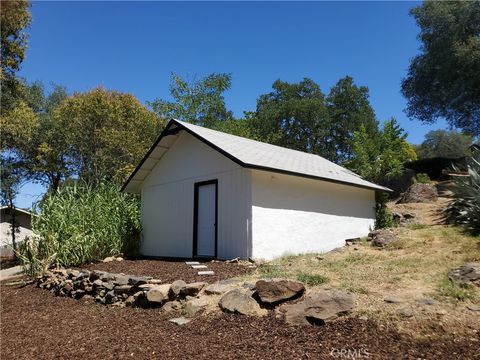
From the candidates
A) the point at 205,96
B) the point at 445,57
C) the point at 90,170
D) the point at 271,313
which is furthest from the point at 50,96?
the point at 271,313

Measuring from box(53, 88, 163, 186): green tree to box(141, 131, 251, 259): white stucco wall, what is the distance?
7.00m

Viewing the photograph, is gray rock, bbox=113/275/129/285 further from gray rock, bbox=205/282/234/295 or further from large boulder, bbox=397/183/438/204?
large boulder, bbox=397/183/438/204

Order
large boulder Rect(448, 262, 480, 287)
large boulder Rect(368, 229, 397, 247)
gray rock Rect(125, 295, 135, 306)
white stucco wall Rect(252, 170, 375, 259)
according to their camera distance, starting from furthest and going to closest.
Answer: white stucco wall Rect(252, 170, 375, 259), large boulder Rect(368, 229, 397, 247), gray rock Rect(125, 295, 135, 306), large boulder Rect(448, 262, 480, 287)

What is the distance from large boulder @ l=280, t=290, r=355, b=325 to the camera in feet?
17.0

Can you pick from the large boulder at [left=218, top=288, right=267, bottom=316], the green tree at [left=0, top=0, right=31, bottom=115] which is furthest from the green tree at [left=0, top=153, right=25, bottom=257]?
the large boulder at [left=218, top=288, right=267, bottom=316]

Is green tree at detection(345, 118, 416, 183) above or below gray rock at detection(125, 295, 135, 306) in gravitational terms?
above

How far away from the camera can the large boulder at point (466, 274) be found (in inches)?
235

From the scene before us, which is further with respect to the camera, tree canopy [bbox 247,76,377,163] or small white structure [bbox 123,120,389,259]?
tree canopy [bbox 247,76,377,163]

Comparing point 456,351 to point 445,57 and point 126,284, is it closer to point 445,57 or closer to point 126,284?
point 126,284

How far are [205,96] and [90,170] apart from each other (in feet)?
27.8

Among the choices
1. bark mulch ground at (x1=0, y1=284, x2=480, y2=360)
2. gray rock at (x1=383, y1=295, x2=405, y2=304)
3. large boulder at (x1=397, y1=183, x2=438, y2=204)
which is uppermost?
large boulder at (x1=397, y1=183, x2=438, y2=204)

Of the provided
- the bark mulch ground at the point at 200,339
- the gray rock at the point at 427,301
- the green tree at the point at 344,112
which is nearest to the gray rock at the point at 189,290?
the bark mulch ground at the point at 200,339

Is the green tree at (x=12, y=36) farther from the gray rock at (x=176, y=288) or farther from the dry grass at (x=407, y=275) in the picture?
the dry grass at (x=407, y=275)

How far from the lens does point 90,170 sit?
22.9m
